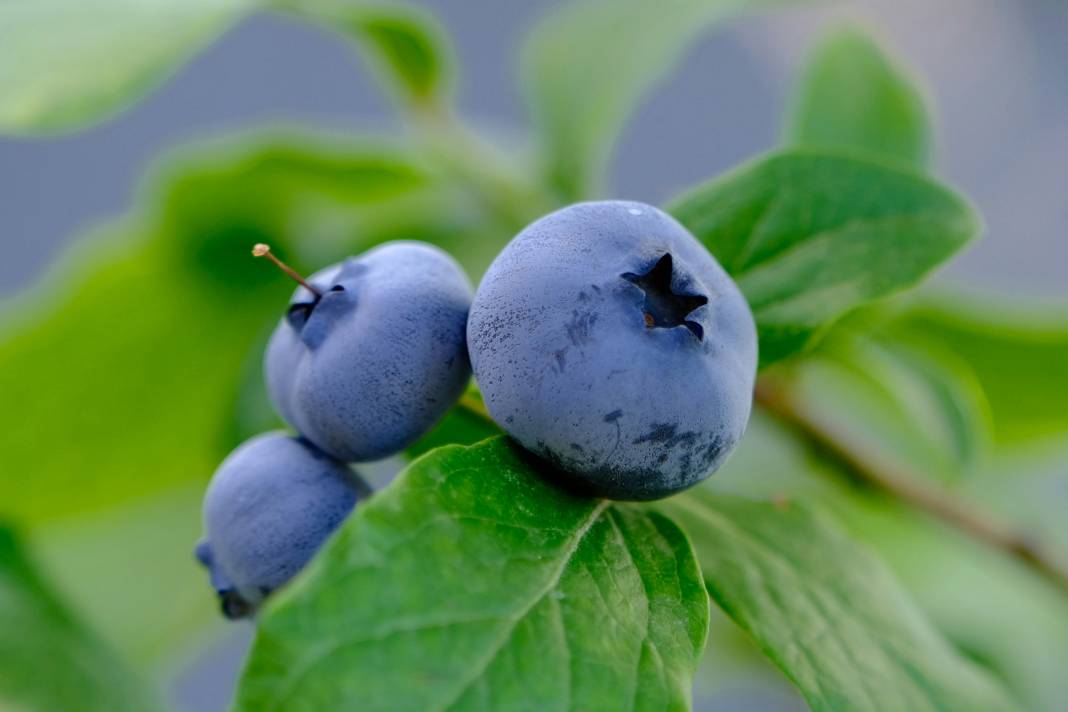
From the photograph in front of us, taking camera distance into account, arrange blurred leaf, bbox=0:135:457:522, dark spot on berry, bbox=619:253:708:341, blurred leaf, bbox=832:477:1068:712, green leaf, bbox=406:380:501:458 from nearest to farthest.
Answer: dark spot on berry, bbox=619:253:708:341 < green leaf, bbox=406:380:501:458 < blurred leaf, bbox=0:135:457:522 < blurred leaf, bbox=832:477:1068:712

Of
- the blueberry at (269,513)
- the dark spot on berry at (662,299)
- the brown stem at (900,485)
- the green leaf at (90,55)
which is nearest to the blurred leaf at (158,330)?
the green leaf at (90,55)

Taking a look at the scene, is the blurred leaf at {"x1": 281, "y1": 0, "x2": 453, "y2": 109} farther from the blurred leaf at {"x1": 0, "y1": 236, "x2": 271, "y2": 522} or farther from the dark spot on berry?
the dark spot on berry

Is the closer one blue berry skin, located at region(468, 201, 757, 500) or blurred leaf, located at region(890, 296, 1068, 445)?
blue berry skin, located at region(468, 201, 757, 500)

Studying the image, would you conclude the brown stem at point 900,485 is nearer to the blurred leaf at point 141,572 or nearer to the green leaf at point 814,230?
the green leaf at point 814,230

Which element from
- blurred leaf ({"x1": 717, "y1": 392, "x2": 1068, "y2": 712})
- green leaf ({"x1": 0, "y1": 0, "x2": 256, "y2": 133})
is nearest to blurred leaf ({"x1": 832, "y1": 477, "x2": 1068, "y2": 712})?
blurred leaf ({"x1": 717, "y1": 392, "x2": 1068, "y2": 712})

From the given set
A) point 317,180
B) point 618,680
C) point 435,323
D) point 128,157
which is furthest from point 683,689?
point 128,157

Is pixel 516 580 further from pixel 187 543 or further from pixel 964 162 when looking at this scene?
pixel 964 162
